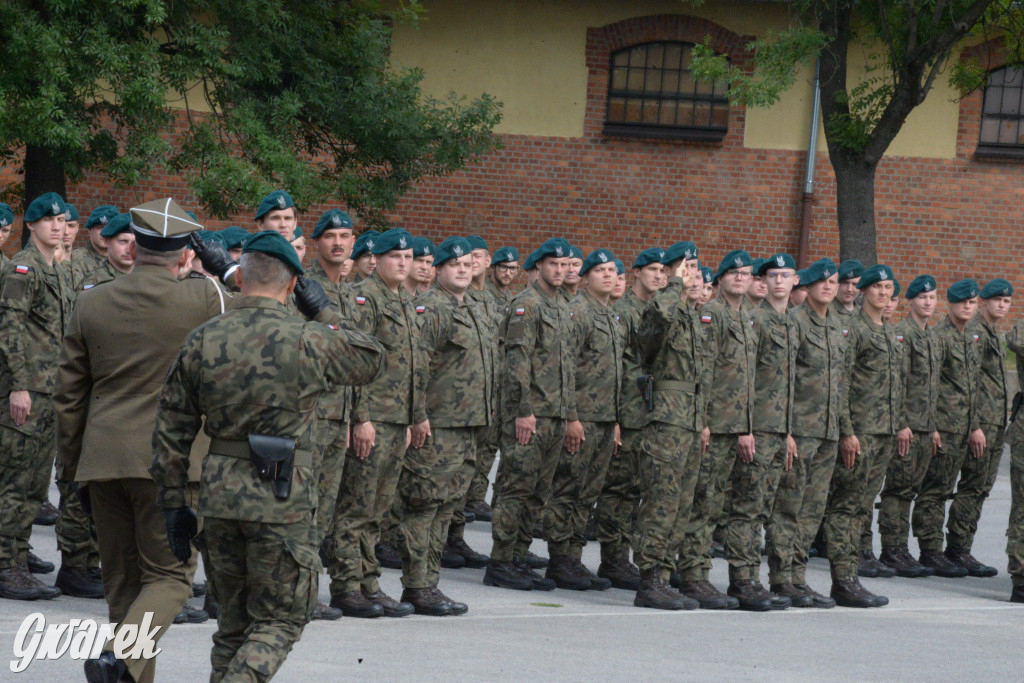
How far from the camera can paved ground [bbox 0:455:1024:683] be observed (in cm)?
619

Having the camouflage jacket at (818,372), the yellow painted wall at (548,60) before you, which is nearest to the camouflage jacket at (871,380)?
the camouflage jacket at (818,372)

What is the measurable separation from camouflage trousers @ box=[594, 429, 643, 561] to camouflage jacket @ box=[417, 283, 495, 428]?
5.01 ft

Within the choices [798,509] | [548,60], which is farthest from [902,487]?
[548,60]

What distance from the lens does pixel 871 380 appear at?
31.0 ft

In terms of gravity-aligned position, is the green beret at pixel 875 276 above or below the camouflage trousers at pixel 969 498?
above

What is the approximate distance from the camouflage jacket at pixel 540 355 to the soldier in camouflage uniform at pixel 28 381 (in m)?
2.84

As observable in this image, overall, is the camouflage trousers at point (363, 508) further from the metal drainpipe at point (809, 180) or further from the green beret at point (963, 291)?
the metal drainpipe at point (809, 180)

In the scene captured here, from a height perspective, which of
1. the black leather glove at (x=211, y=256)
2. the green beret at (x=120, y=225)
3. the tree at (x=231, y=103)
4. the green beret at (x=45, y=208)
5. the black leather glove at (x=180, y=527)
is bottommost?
the black leather glove at (x=180, y=527)

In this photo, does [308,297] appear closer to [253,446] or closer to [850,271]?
[253,446]

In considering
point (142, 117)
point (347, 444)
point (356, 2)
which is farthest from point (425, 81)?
point (347, 444)

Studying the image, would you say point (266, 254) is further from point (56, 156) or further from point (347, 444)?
point (56, 156)

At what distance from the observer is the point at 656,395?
8242 millimetres

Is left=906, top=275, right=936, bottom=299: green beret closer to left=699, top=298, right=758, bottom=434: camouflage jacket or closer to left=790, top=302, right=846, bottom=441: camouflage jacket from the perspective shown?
left=790, top=302, right=846, bottom=441: camouflage jacket

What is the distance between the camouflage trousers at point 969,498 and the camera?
10.6 meters
